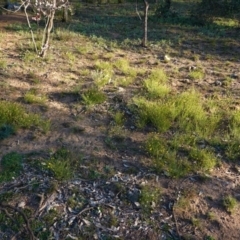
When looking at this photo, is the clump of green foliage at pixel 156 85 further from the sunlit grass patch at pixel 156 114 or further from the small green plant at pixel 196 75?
the small green plant at pixel 196 75

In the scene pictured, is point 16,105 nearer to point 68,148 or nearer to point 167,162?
point 68,148

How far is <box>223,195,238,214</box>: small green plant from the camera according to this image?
6317 millimetres

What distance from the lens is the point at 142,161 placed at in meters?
7.16

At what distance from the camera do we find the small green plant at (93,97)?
8.74 meters

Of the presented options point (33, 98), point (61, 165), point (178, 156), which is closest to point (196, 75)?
point (178, 156)

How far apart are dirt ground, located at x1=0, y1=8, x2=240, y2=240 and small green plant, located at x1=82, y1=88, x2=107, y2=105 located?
178 mm

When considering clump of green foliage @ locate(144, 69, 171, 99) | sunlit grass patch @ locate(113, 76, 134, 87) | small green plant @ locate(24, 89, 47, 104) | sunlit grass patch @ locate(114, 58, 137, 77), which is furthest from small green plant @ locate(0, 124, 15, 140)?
sunlit grass patch @ locate(114, 58, 137, 77)

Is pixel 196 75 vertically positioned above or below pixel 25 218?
above

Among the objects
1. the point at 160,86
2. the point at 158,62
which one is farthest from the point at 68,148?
the point at 158,62

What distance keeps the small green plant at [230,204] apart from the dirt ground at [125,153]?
69mm

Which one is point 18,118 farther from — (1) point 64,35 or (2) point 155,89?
(1) point 64,35

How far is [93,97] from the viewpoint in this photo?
29.1 ft

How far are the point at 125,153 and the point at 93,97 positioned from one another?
6.60 feet

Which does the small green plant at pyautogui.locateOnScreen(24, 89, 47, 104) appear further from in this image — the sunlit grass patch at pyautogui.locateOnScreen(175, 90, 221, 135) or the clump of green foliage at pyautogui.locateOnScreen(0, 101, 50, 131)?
the sunlit grass patch at pyautogui.locateOnScreen(175, 90, 221, 135)
